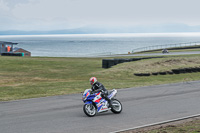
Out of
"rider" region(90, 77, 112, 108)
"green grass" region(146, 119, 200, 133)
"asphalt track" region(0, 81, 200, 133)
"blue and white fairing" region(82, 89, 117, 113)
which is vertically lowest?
"asphalt track" region(0, 81, 200, 133)

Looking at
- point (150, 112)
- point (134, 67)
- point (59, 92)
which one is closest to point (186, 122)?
point (150, 112)

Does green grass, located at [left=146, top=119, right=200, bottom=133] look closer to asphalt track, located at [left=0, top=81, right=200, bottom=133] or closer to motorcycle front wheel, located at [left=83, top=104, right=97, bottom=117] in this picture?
asphalt track, located at [left=0, top=81, right=200, bottom=133]

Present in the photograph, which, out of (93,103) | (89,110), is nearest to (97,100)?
A: (93,103)

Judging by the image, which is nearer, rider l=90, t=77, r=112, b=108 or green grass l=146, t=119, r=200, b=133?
green grass l=146, t=119, r=200, b=133

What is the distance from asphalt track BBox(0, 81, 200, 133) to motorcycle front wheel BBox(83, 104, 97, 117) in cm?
21

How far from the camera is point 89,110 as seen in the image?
468 inches

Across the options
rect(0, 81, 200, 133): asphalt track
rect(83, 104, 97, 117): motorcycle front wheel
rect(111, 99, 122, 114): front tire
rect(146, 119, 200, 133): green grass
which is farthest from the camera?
rect(111, 99, 122, 114): front tire

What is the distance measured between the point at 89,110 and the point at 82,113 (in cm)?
85

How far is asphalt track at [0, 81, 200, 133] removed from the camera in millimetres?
10192

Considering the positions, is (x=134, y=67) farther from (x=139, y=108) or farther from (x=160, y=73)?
(x=139, y=108)

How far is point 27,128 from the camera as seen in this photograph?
1003 centimetres

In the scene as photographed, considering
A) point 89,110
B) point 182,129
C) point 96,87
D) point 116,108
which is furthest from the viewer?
point 116,108

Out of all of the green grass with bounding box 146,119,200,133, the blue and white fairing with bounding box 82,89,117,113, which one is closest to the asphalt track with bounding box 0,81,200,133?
the blue and white fairing with bounding box 82,89,117,113

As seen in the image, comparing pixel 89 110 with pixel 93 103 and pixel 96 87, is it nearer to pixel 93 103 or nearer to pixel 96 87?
pixel 93 103
